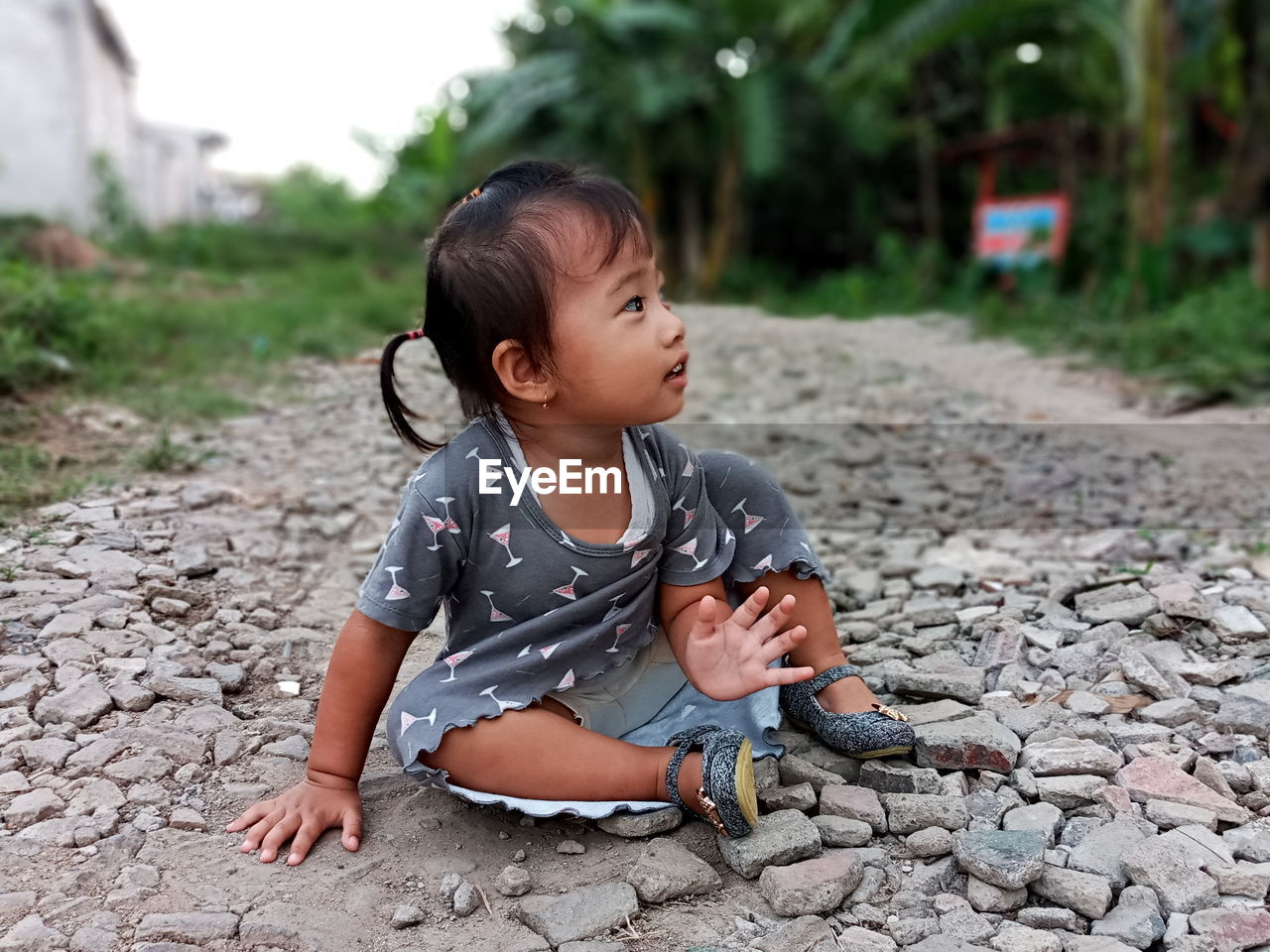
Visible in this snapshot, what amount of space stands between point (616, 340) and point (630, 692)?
0.63 meters

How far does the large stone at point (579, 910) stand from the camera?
4.93ft

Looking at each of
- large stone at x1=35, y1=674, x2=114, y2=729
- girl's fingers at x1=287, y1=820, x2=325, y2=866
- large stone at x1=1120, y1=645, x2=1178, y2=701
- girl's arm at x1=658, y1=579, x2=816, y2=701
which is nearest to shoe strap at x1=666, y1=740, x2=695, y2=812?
girl's arm at x1=658, y1=579, x2=816, y2=701

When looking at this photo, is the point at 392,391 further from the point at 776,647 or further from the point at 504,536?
the point at 776,647

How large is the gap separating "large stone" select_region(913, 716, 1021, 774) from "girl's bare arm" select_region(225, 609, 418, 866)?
89 centimetres

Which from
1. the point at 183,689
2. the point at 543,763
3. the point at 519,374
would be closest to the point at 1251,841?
the point at 543,763

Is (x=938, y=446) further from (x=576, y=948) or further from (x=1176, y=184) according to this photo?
(x=1176, y=184)

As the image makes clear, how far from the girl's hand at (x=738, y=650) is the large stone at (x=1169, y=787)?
0.55 meters

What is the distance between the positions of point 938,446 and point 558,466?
2774mm

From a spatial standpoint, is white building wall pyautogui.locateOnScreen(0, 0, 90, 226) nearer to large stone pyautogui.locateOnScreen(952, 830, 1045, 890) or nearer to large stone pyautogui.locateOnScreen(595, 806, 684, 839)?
large stone pyautogui.locateOnScreen(595, 806, 684, 839)

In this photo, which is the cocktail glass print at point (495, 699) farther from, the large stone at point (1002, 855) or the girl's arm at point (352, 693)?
the large stone at point (1002, 855)

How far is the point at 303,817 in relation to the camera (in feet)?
5.49

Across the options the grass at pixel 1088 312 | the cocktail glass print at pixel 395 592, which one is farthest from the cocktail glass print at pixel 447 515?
the grass at pixel 1088 312

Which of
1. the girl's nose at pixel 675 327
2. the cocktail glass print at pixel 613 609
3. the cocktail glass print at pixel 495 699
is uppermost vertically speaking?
the girl's nose at pixel 675 327

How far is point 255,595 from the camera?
2.54 meters
